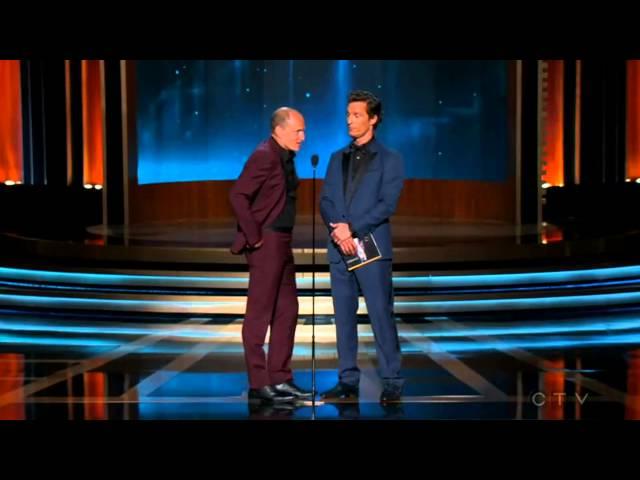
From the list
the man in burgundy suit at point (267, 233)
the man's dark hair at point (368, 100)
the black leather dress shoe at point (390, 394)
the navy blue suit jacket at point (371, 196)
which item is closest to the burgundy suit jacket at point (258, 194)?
the man in burgundy suit at point (267, 233)

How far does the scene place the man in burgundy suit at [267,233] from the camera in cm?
530

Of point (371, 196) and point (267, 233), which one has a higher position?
point (371, 196)

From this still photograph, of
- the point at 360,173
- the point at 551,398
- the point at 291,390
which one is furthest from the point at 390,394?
the point at 360,173

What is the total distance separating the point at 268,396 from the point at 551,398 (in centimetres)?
137

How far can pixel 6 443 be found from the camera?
4.58m

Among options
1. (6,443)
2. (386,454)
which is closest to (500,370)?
(386,454)

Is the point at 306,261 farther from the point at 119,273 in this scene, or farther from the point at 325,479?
the point at 325,479

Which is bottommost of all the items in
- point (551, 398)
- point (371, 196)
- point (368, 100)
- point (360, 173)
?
point (551, 398)

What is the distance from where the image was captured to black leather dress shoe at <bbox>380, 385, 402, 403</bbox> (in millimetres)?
5453

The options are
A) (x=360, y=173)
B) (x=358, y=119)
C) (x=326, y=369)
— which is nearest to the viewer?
(x=358, y=119)

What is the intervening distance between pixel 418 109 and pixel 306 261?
487 cm

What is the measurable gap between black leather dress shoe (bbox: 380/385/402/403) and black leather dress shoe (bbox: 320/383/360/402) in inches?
5.3

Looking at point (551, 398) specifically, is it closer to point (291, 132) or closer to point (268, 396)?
point (268, 396)

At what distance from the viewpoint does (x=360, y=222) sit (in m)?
5.52
